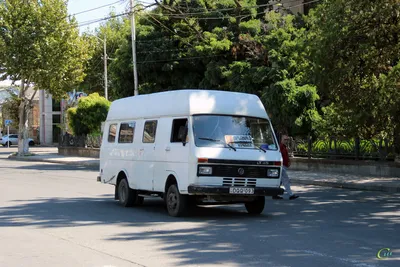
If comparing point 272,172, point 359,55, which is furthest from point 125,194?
point 359,55

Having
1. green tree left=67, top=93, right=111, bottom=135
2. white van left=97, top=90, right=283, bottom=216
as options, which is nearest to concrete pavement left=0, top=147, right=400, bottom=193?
white van left=97, top=90, right=283, bottom=216

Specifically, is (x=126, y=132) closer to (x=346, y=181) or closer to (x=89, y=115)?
(x=346, y=181)

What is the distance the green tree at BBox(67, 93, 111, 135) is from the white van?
32.0 metres

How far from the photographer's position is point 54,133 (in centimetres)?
7956

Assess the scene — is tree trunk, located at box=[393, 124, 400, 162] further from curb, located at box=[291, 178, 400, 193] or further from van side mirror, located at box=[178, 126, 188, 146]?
van side mirror, located at box=[178, 126, 188, 146]

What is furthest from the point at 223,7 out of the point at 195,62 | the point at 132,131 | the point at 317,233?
the point at 317,233

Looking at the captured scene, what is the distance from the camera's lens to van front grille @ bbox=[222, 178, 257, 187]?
39.3 feet

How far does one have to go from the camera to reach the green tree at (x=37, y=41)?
141 feet

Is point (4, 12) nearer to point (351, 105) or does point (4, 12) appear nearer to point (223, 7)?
point (223, 7)

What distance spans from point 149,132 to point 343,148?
13.1 meters

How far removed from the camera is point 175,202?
12.5 metres

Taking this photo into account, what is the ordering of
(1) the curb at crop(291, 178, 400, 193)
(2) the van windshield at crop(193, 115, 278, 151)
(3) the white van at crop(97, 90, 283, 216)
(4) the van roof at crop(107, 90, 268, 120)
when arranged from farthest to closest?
(1) the curb at crop(291, 178, 400, 193) → (4) the van roof at crop(107, 90, 268, 120) → (2) the van windshield at crop(193, 115, 278, 151) → (3) the white van at crop(97, 90, 283, 216)

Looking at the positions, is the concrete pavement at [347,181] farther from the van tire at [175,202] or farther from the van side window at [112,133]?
the van tire at [175,202]

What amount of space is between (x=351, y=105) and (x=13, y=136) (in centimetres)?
6668
